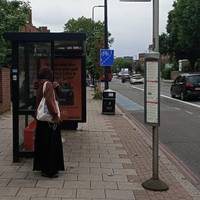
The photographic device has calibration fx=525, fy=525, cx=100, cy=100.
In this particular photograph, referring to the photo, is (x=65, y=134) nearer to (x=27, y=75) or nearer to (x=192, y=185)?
(x=27, y=75)

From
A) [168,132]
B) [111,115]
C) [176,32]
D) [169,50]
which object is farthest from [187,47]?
[168,132]

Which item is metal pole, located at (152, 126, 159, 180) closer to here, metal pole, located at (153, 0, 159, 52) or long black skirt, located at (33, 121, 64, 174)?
metal pole, located at (153, 0, 159, 52)

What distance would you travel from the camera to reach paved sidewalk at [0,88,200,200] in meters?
6.91

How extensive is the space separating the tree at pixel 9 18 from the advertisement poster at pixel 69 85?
6.78 meters

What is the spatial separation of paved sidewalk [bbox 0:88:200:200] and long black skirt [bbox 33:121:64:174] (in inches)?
7.0

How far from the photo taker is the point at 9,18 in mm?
21828

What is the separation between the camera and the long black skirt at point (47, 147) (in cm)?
805

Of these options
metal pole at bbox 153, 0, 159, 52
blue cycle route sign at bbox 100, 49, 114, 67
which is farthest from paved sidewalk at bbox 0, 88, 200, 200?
blue cycle route sign at bbox 100, 49, 114, 67

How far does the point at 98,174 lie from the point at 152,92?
1.70 m

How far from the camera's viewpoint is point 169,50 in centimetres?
7819

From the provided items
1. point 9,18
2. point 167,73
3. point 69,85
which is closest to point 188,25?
point 167,73

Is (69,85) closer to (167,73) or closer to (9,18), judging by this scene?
(9,18)

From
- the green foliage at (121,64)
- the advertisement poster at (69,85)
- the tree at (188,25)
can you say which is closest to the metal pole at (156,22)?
the advertisement poster at (69,85)

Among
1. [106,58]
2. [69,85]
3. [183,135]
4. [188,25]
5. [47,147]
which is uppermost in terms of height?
[188,25]
